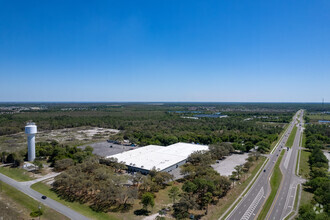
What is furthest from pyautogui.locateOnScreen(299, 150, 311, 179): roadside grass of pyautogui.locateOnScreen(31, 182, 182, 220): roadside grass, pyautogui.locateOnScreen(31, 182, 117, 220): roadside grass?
pyautogui.locateOnScreen(31, 182, 117, 220): roadside grass

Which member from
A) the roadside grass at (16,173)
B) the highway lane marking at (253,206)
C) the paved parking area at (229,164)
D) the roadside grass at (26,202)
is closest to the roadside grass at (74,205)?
the roadside grass at (26,202)

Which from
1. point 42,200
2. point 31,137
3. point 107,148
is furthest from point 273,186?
point 31,137

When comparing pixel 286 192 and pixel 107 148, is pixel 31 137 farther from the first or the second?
pixel 286 192

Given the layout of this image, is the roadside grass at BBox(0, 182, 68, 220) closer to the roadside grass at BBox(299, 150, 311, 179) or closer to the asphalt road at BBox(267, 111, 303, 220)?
the asphalt road at BBox(267, 111, 303, 220)

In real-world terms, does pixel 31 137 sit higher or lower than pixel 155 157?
higher

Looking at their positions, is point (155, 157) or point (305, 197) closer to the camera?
point (305, 197)

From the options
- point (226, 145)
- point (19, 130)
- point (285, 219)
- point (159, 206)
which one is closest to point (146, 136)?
point (226, 145)
